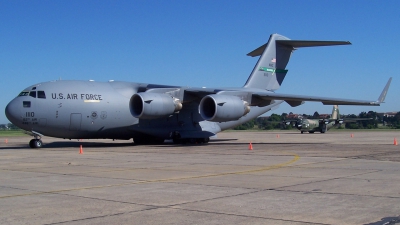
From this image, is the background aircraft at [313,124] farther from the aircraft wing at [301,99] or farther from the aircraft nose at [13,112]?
the aircraft nose at [13,112]

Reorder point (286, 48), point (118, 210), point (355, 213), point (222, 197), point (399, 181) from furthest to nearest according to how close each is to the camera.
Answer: point (286, 48) < point (399, 181) < point (222, 197) < point (118, 210) < point (355, 213)

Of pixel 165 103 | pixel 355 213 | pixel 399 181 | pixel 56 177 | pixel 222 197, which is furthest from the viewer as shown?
pixel 165 103

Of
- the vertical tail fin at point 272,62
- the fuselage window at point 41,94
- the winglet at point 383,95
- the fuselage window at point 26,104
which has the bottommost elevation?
the fuselage window at point 26,104

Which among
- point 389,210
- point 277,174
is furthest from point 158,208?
point 277,174

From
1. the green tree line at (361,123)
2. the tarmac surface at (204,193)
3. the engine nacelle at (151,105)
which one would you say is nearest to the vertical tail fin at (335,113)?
the green tree line at (361,123)

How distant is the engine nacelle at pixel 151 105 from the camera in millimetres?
22562

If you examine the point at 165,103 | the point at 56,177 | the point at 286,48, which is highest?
the point at 286,48

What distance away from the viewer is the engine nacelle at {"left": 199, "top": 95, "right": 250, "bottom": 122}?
2289 centimetres

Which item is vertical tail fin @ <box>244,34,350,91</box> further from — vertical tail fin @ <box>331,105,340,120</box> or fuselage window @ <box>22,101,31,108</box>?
vertical tail fin @ <box>331,105,340,120</box>

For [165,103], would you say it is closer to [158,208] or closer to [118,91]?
[118,91]

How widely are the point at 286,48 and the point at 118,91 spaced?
11147 mm

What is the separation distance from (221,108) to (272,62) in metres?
7.88

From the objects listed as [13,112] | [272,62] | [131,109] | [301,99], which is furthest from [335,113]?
[13,112]

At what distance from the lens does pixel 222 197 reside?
7.88 metres
